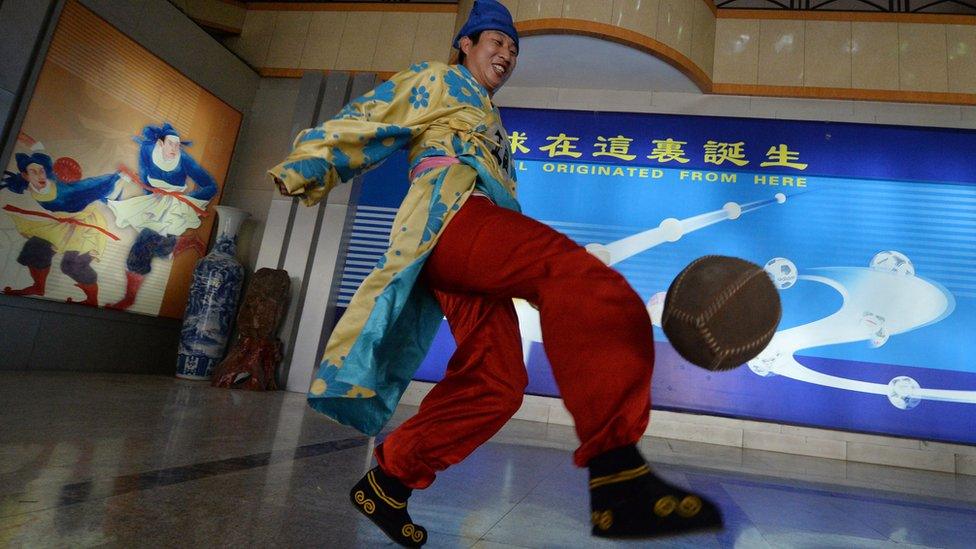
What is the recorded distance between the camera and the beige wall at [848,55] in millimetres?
4332

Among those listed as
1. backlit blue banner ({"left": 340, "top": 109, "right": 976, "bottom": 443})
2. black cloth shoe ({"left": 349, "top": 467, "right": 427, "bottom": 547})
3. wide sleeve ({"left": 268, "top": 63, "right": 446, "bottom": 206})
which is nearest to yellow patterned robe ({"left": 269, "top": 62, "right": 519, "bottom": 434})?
wide sleeve ({"left": 268, "top": 63, "right": 446, "bottom": 206})

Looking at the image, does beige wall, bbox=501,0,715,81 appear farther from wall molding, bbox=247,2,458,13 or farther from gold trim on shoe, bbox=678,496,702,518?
gold trim on shoe, bbox=678,496,702,518

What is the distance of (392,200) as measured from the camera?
4809 millimetres

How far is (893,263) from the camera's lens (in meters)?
4.02

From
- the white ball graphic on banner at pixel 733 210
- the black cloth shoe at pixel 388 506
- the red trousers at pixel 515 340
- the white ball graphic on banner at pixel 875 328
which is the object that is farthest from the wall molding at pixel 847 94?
the black cloth shoe at pixel 388 506

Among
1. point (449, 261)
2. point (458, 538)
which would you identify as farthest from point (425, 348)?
point (458, 538)

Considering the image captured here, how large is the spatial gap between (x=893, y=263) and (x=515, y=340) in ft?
13.1

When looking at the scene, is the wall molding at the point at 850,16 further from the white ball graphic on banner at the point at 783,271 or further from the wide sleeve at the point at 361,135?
the wide sleeve at the point at 361,135

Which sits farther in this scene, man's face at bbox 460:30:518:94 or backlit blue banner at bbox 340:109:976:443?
backlit blue banner at bbox 340:109:976:443

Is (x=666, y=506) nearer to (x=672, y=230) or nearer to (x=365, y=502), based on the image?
(x=365, y=502)

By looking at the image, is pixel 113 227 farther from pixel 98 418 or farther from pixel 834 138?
pixel 834 138

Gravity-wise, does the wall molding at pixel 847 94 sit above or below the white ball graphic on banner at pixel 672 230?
above

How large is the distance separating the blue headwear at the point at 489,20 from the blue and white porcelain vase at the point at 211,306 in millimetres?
3773

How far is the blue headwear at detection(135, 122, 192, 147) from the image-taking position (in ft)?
14.1
